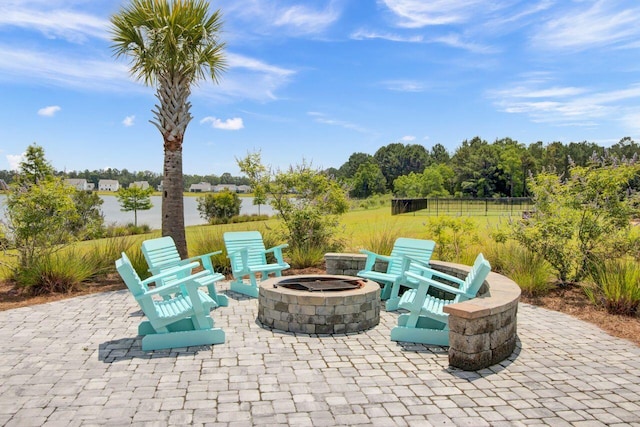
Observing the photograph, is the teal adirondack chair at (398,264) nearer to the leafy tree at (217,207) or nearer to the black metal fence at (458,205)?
the black metal fence at (458,205)

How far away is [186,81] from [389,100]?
13.0 meters

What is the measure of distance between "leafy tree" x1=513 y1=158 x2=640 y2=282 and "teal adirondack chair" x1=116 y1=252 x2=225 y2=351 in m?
5.79

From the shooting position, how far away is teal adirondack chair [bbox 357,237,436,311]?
668 centimetres

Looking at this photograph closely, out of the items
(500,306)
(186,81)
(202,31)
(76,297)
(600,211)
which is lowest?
(76,297)

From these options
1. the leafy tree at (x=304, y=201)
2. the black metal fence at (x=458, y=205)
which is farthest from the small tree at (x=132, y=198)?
the leafy tree at (x=304, y=201)

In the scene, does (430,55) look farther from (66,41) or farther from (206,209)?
(206,209)

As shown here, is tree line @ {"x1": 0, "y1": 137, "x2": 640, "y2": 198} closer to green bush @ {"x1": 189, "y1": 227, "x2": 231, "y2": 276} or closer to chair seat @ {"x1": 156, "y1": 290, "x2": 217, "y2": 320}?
green bush @ {"x1": 189, "y1": 227, "x2": 231, "y2": 276}

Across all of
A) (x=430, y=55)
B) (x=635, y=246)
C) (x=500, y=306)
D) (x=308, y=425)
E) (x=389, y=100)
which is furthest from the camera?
(x=389, y=100)

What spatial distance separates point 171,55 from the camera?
31.0 ft

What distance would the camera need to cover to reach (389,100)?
834 inches

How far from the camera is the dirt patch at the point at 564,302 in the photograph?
18.9 ft

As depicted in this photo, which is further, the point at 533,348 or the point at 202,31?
the point at 202,31

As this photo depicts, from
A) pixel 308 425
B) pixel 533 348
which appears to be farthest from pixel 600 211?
pixel 308 425

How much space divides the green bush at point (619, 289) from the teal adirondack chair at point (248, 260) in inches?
196
